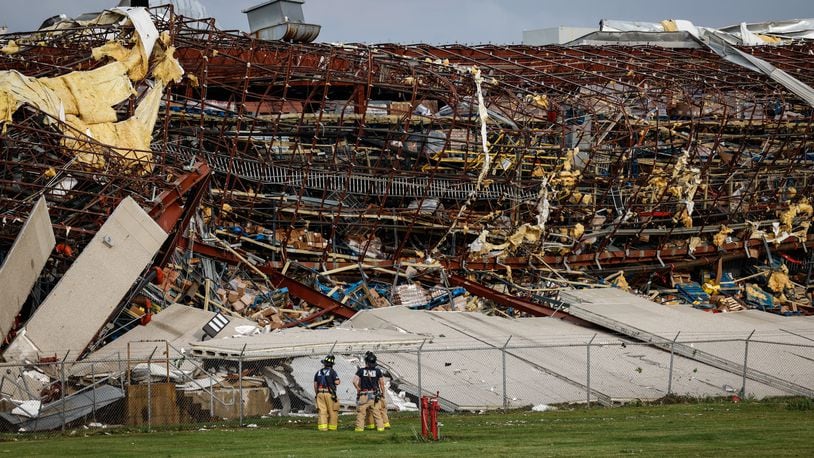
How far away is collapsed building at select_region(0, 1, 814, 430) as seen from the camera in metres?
28.5

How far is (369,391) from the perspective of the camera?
866 inches

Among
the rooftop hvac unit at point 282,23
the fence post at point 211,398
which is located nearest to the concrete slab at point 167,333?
the fence post at point 211,398

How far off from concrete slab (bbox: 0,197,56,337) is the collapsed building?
0.17ft

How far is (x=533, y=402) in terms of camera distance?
27.0 metres

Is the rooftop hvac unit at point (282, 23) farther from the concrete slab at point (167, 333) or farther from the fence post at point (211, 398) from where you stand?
the fence post at point (211, 398)

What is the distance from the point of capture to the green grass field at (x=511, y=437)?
63.8ft

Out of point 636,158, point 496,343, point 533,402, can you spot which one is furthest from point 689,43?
point 533,402

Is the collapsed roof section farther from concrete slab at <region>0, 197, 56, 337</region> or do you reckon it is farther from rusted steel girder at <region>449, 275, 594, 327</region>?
concrete slab at <region>0, 197, 56, 337</region>

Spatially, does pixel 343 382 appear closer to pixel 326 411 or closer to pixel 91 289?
pixel 326 411

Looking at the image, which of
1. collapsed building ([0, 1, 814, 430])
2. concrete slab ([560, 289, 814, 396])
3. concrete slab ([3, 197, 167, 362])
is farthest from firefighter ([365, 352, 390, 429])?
concrete slab ([560, 289, 814, 396])

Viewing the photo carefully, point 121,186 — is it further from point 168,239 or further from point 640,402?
point 640,402

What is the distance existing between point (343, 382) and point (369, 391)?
4338 mm

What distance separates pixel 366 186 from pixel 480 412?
11925 mm

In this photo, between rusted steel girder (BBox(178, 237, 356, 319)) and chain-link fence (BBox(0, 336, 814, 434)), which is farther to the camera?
rusted steel girder (BBox(178, 237, 356, 319))
